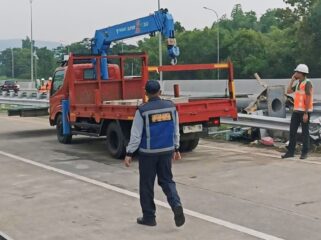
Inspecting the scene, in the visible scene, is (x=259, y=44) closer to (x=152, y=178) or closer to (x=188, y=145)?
(x=188, y=145)

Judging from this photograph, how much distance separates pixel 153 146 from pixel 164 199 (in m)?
1.64

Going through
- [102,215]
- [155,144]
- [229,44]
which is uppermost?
[229,44]

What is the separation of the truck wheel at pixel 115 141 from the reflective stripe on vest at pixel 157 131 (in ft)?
16.6

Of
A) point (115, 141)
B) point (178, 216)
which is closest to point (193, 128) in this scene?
point (115, 141)

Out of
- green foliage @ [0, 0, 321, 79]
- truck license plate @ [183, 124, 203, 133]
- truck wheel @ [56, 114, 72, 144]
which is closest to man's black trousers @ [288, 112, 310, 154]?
truck license plate @ [183, 124, 203, 133]

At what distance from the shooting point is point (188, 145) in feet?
40.4

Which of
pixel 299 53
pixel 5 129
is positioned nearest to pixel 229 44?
pixel 299 53

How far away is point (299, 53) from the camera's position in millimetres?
69125

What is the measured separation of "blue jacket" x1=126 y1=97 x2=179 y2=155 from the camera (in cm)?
640

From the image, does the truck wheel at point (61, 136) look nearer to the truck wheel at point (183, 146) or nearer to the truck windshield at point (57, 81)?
the truck windshield at point (57, 81)

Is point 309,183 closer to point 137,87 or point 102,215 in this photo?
point 102,215

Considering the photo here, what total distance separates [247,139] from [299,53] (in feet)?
190

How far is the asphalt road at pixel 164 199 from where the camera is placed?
20.8ft

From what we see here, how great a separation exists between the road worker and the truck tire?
5655 mm
